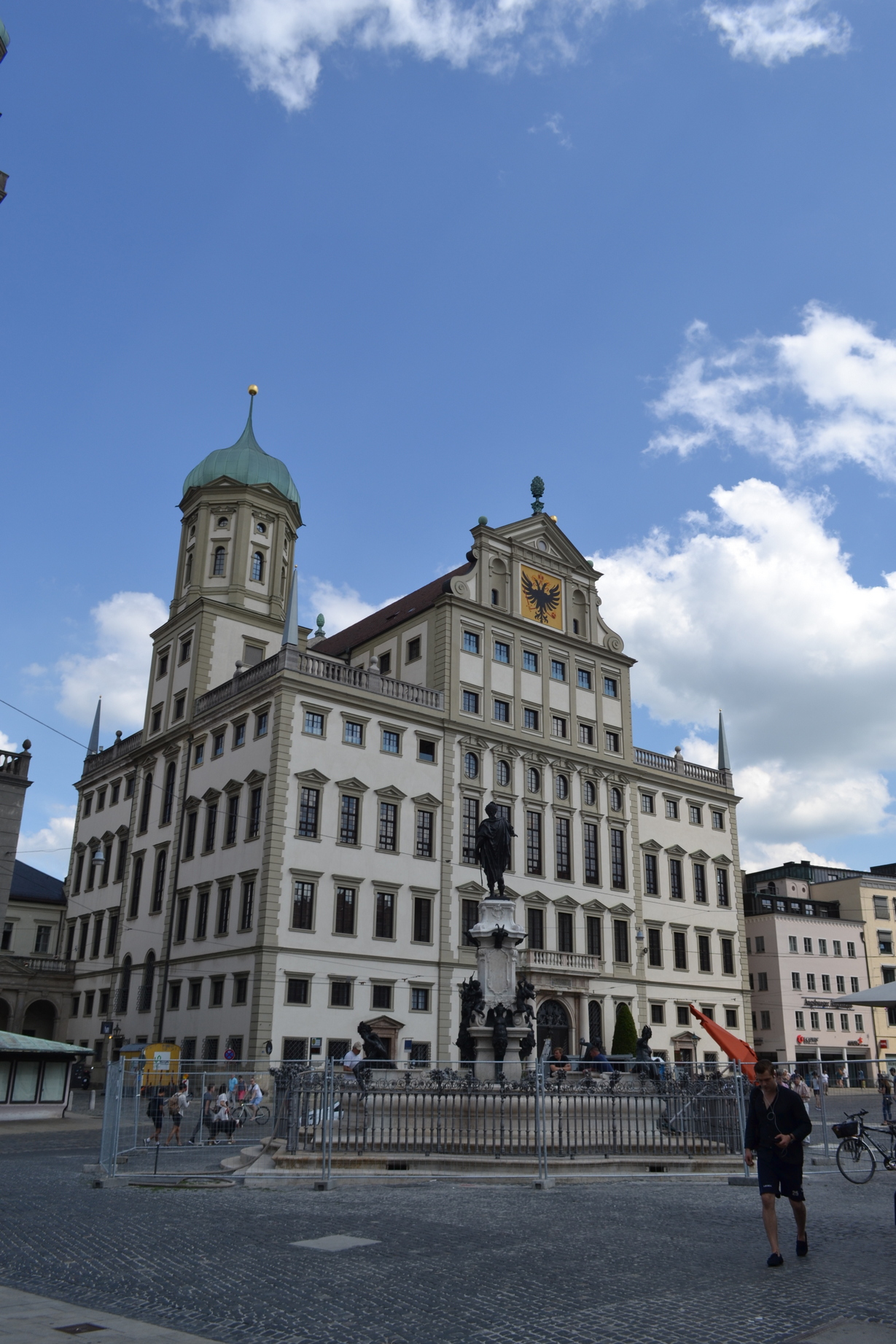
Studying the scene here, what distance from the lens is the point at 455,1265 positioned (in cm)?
953

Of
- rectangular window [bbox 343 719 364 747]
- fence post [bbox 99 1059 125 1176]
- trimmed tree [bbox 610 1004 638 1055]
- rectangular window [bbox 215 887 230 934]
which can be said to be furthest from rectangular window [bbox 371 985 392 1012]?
fence post [bbox 99 1059 125 1176]

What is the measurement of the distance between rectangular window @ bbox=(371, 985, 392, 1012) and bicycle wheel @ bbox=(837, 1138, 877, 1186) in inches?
1098

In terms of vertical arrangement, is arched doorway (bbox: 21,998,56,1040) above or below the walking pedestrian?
above

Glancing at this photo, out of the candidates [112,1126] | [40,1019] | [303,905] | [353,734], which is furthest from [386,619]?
[112,1126]

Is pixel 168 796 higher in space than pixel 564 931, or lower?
higher

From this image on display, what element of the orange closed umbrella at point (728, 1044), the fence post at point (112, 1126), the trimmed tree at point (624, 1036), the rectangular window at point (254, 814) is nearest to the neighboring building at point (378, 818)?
the rectangular window at point (254, 814)

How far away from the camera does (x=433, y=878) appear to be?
4731 centimetres

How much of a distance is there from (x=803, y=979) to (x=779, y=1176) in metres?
69.7

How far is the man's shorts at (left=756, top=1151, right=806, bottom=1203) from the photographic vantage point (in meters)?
9.50

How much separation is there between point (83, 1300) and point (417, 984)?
38002mm

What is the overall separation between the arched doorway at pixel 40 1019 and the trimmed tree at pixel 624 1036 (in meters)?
32.1

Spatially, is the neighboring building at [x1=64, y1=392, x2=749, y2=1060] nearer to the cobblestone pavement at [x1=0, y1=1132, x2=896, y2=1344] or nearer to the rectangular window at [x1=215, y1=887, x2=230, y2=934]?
the rectangular window at [x1=215, y1=887, x2=230, y2=934]

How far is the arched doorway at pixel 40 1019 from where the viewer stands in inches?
2415

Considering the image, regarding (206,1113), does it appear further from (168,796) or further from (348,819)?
(168,796)
